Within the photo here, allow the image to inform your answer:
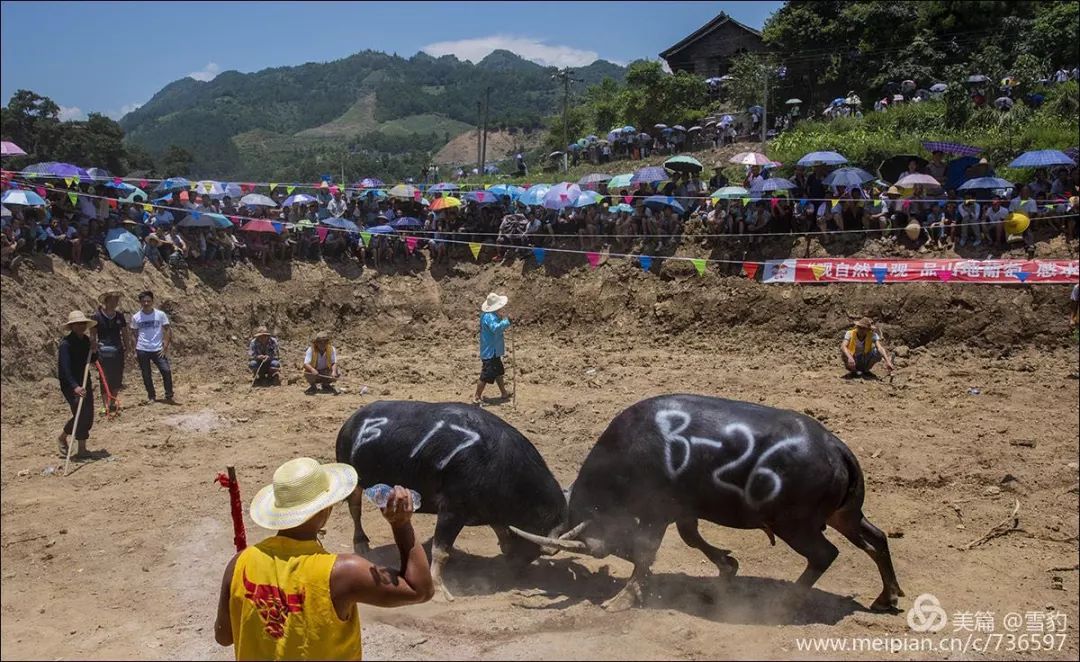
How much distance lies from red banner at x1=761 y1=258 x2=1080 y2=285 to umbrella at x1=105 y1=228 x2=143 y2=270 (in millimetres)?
12478

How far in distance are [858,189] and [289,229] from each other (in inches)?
485

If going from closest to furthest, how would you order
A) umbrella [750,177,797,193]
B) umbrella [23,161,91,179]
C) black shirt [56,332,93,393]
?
black shirt [56,332,93,393]
umbrella [23,161,91,179]
umbrella [750,177,797,193]

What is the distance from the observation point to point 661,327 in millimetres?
17375

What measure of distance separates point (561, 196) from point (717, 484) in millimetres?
12503

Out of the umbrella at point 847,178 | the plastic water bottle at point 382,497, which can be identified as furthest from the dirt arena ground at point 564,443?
the umbrella at point 847,178

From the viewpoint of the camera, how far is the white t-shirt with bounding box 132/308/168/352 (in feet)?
43.2

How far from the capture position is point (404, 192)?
20453 mm

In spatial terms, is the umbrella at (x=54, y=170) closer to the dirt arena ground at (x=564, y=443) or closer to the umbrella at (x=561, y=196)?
the dirt arena ground at (x=564, y=443)

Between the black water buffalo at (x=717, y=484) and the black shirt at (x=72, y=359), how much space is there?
256 inches

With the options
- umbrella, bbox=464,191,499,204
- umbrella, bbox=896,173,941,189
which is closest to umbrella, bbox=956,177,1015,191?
umbrella, bbox=896,173,941,189

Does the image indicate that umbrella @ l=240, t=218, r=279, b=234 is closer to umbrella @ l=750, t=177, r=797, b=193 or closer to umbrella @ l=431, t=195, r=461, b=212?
umbrella @ l=431, t=195, r=461, b=212

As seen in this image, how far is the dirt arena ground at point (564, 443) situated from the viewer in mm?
6613

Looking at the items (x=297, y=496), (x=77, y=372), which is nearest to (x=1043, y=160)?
(x=297, y=496)

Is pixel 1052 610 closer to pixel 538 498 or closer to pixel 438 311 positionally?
pixel 538 498
